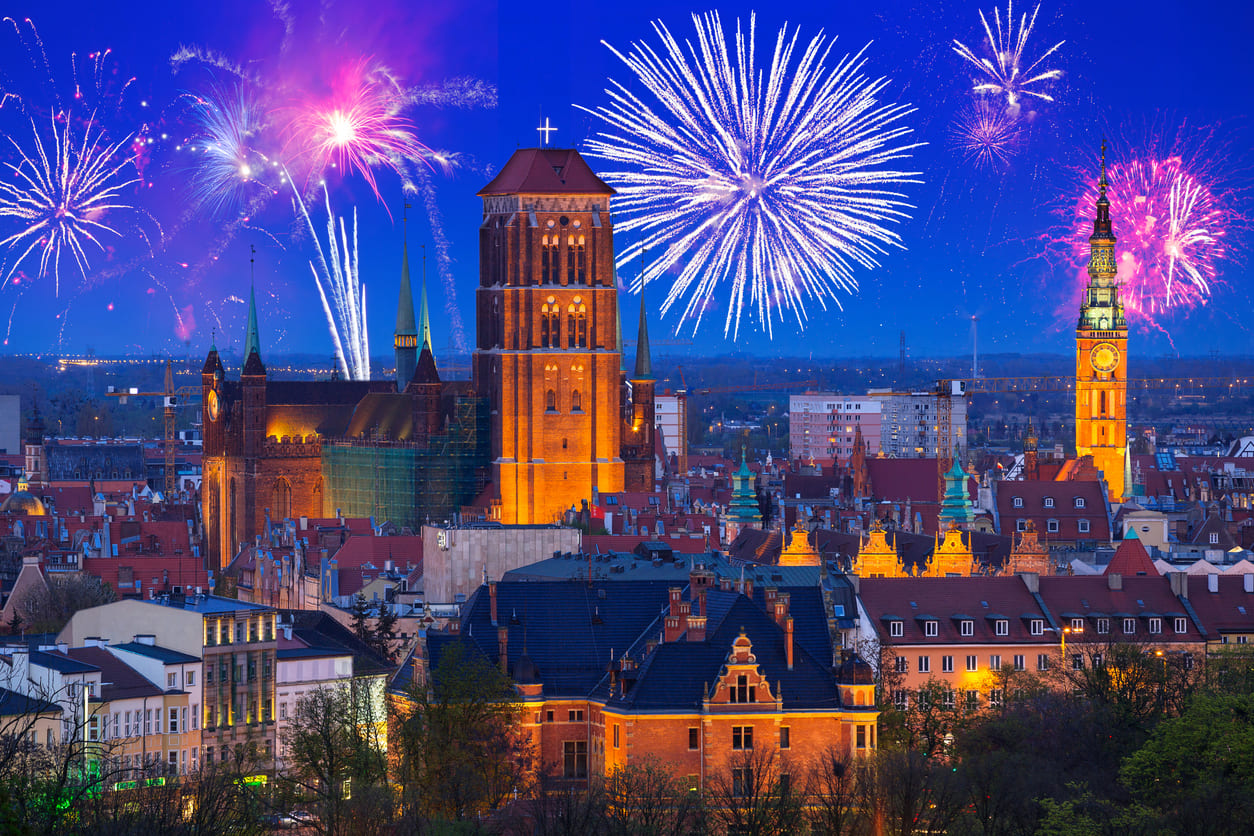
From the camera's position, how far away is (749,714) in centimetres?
7888

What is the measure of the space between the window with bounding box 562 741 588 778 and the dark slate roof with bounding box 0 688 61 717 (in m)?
15.2

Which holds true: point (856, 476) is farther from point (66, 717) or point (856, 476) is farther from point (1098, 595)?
point (66, 717)

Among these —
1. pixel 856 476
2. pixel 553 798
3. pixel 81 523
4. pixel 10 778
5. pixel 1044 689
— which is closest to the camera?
pixel 10 778

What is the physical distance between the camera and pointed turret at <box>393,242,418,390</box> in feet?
641

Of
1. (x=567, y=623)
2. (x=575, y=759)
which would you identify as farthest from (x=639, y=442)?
(x=575, y=759)

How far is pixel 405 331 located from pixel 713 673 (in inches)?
4690

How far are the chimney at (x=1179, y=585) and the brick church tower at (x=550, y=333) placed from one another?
2349 inches

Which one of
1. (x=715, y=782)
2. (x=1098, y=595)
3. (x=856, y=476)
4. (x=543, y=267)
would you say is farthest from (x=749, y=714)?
(x=856, y=476)

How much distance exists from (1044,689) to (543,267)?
76166mm

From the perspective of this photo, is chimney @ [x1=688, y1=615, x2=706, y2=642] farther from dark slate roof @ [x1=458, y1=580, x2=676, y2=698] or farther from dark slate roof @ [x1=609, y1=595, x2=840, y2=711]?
dark slate roof @ [x1=458, y1=580, x2=676, y2=698]

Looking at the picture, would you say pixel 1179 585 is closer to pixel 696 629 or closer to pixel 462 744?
pixel 696 629

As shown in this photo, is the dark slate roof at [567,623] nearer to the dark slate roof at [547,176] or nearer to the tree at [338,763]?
the tree at [338,763]

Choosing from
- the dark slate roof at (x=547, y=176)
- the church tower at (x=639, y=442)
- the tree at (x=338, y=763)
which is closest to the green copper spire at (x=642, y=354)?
the church tower at (x=639, y=442)

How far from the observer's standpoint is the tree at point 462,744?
76.2m
